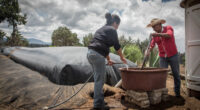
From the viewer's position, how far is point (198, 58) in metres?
2.85

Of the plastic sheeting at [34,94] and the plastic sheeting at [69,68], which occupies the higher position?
the plastic sheeting at [69,68]

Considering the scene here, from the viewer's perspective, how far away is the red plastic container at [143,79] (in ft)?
7.55

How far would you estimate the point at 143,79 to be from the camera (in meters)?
2.30

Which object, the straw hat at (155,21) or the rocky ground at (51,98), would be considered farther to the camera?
the straw hat at (155,21)

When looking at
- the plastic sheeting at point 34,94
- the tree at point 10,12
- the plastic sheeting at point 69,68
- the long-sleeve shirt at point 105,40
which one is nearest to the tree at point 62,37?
the tree at point 10,12

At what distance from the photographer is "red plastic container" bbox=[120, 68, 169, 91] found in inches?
90.7

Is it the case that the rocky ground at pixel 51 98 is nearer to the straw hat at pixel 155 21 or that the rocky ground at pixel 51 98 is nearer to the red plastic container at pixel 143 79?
the red plastic container at pixel 143 79

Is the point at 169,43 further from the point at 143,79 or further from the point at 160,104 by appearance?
the point at 160,104

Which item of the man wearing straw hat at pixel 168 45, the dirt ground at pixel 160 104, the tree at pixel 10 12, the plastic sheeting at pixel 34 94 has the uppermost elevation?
the tree at pixel 10 12

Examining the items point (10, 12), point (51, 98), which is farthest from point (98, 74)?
point (10, 12)

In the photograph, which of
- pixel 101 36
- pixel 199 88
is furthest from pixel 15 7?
pixel 199 88

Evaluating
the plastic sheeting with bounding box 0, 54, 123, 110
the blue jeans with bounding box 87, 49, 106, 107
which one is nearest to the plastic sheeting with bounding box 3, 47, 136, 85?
the plastic sheeting with bounding box 0, 54, 123, 110

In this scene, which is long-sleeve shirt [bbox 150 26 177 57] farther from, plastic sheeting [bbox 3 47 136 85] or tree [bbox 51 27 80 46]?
tree [bbox 51 27 80 46]

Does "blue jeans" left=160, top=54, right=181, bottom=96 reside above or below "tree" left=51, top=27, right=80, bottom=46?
below
